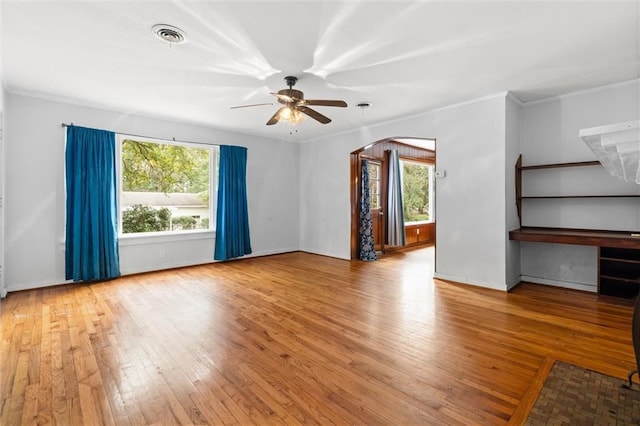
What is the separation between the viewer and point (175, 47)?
274 cm

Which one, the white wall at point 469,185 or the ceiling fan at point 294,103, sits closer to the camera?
the ceiling fan at point 294,103

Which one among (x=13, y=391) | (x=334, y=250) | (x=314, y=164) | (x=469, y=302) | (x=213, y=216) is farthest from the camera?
(x=314, y=164)

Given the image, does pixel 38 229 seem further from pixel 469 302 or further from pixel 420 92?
pixel 469 302

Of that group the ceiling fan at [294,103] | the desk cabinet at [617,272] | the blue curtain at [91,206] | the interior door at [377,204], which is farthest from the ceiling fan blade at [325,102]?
the interior door at [377,204]

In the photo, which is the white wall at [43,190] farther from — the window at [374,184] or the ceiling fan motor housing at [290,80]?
the window at [374,184]

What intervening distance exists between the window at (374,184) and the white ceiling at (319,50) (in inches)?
105

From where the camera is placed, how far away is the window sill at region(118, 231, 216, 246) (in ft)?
15.8

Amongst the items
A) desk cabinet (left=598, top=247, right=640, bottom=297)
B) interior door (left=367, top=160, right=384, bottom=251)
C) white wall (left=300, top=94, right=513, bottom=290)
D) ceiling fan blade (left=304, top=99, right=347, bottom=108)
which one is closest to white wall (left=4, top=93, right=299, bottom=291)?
ceiling fan blade (left=304, top=99, right=347, bottom=108)

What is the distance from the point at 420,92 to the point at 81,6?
11.5 feet

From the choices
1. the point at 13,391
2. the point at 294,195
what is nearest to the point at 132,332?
the point at 13,391

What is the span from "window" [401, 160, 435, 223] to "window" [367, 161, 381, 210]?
1087 millimetres

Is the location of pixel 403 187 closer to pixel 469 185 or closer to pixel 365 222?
pixel 365 222

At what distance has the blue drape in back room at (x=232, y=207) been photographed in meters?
5.80

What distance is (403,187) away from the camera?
793 cm
